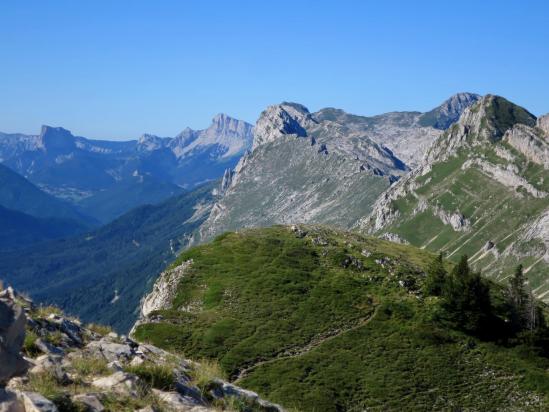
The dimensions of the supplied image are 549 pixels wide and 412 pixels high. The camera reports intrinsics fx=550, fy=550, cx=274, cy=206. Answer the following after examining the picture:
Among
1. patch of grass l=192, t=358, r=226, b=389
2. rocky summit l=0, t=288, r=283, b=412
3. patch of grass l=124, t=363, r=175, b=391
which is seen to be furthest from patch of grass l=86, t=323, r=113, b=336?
patch of grass l=124, t=363, r=175, b=391

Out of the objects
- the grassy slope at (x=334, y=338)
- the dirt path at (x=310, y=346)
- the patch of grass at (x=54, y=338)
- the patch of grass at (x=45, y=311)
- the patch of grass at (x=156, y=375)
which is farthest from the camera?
the dirt path at (x=310, y=346)

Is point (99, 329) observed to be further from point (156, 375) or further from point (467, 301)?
point (467, 301)

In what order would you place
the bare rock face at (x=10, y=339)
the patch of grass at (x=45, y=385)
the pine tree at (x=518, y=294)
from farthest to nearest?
the pine tree at (x=518, y=294), the patch of grass at (x=45, y=385), the bare rock face at (x=10, y=339)

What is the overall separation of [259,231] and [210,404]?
340ft

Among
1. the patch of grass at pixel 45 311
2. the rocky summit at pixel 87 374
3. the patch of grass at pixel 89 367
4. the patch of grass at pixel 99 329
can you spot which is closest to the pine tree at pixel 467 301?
the rocky summit at pixel 87 374

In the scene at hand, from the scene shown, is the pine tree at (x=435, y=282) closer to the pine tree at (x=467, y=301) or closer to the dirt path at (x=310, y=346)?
the pine tree at (x=467, y=301)

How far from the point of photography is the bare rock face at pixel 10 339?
1289 centimetres

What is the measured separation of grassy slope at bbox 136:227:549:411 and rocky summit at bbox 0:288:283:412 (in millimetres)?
38047

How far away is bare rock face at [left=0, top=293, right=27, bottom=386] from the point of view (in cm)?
1289

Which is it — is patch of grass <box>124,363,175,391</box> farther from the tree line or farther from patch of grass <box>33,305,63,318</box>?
the tree line

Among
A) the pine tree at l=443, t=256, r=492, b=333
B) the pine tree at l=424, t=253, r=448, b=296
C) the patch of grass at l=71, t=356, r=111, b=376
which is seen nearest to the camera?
the patch of grass at l=71, t=356, r=111, b=376

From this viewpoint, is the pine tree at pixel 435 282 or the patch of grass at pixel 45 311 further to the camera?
the pine tree at pixel 435 282

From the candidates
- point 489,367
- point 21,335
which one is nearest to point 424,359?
point 489,367

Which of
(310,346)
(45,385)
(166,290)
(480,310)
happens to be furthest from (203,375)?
(166,290)
